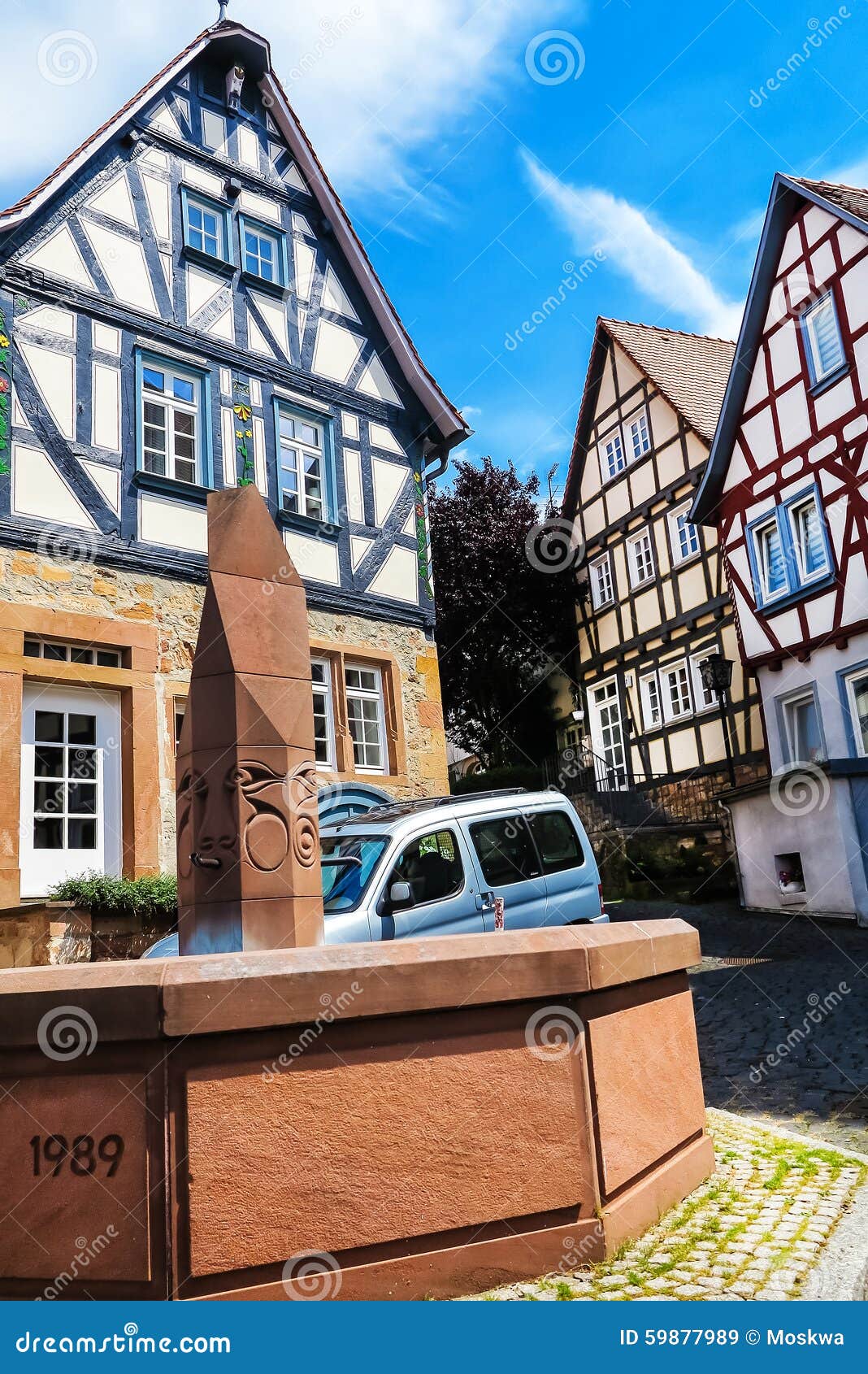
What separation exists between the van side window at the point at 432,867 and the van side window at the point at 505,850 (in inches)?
8.3

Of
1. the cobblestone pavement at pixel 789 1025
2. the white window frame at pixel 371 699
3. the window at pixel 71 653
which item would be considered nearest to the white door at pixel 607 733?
the cobblestone pavement at pixel 789 1025

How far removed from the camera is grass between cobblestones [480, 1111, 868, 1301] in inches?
127

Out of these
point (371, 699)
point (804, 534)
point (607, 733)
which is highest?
point (804, 534)

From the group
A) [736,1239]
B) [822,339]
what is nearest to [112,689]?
[736,1239]

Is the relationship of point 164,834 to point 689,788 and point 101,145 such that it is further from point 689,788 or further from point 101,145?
point 689,788

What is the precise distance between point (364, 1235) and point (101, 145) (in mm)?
11729

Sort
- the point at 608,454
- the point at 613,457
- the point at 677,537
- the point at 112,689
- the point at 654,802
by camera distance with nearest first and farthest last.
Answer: the point at 112,689 → the point at 654,802 → the point at 677,537 → the point at 613,457 → the point at 608,454

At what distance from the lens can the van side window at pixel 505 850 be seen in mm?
7676

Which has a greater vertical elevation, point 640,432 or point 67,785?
point 640,432

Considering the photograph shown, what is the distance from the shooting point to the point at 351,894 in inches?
269

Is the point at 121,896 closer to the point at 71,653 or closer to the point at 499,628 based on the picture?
the point at 71,653

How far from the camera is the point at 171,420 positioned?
11734 millimetres

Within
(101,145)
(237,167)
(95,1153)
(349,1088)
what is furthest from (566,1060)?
(237,167)

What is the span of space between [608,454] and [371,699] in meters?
12.9
